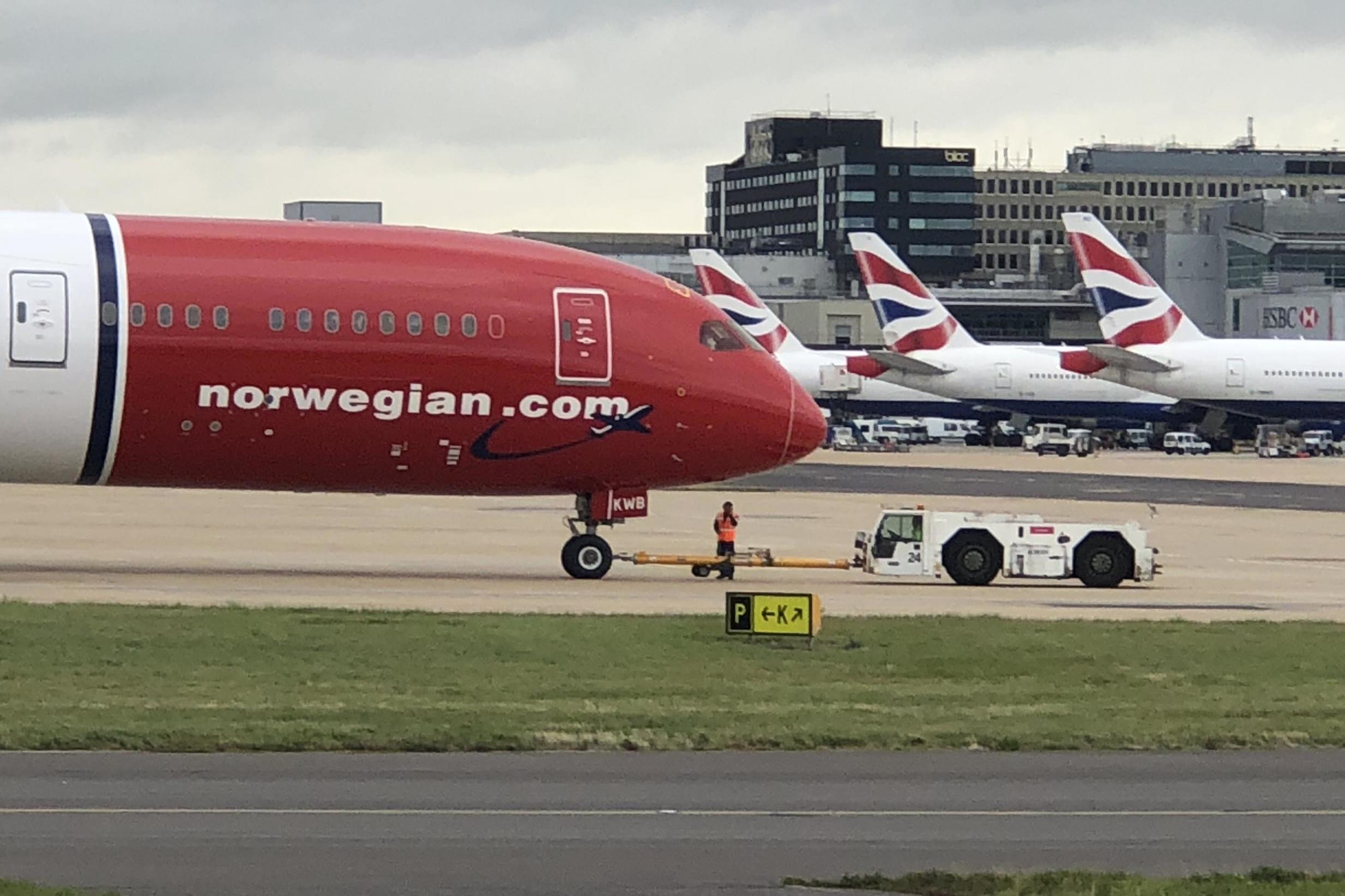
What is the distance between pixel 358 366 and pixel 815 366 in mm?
92774

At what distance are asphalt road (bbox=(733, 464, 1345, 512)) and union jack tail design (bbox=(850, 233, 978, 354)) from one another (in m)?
26.4

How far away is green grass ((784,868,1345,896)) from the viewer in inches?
559

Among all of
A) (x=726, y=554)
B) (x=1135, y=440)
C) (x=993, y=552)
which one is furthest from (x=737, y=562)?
(x=1135, y=440)

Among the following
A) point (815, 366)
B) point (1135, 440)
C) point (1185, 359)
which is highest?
point (815, 366)

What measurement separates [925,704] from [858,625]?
21.7 ft

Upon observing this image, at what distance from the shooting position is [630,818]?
17062 mm

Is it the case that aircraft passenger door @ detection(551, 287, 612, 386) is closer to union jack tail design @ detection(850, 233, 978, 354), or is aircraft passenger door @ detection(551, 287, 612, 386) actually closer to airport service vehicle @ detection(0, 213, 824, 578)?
airport service vehicle @ detection(0, 213, 824, 578)

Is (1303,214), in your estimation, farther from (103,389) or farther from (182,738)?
(182,738)

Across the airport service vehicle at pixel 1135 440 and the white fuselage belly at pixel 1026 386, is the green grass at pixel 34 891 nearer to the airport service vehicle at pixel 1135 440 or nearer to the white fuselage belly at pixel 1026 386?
the white fuselage belly at pixel 1026 386

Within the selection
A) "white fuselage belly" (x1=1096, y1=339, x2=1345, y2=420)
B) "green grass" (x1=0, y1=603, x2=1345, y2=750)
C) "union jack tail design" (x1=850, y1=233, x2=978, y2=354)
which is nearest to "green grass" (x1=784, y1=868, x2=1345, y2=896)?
"green grass" (x1=0, y1=603, x2=1345, y2=750)

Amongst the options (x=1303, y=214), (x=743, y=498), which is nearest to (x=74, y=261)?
(x=743, y=498)

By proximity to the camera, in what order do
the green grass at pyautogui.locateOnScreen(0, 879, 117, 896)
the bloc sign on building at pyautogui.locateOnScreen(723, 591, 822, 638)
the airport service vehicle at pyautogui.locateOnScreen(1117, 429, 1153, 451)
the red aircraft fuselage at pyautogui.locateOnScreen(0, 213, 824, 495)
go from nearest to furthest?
1. the green grass at pyautogui.locateOnScreen(0, 879, 117, 896)
2. the bloc sign on building at pyautogui.locateOnScreen(723, 591, 822, 638)
3. the red aircraft fuselage at pyautogui.locateOnScreen(0, 213, 824, 495)
4. the airport service vehicle at pyautogui.locateOnScreen(1117, 429, 1153, 451)

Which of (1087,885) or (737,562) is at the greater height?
(737,562)

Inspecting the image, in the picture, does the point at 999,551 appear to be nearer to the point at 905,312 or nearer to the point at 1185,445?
the point at 905,312
